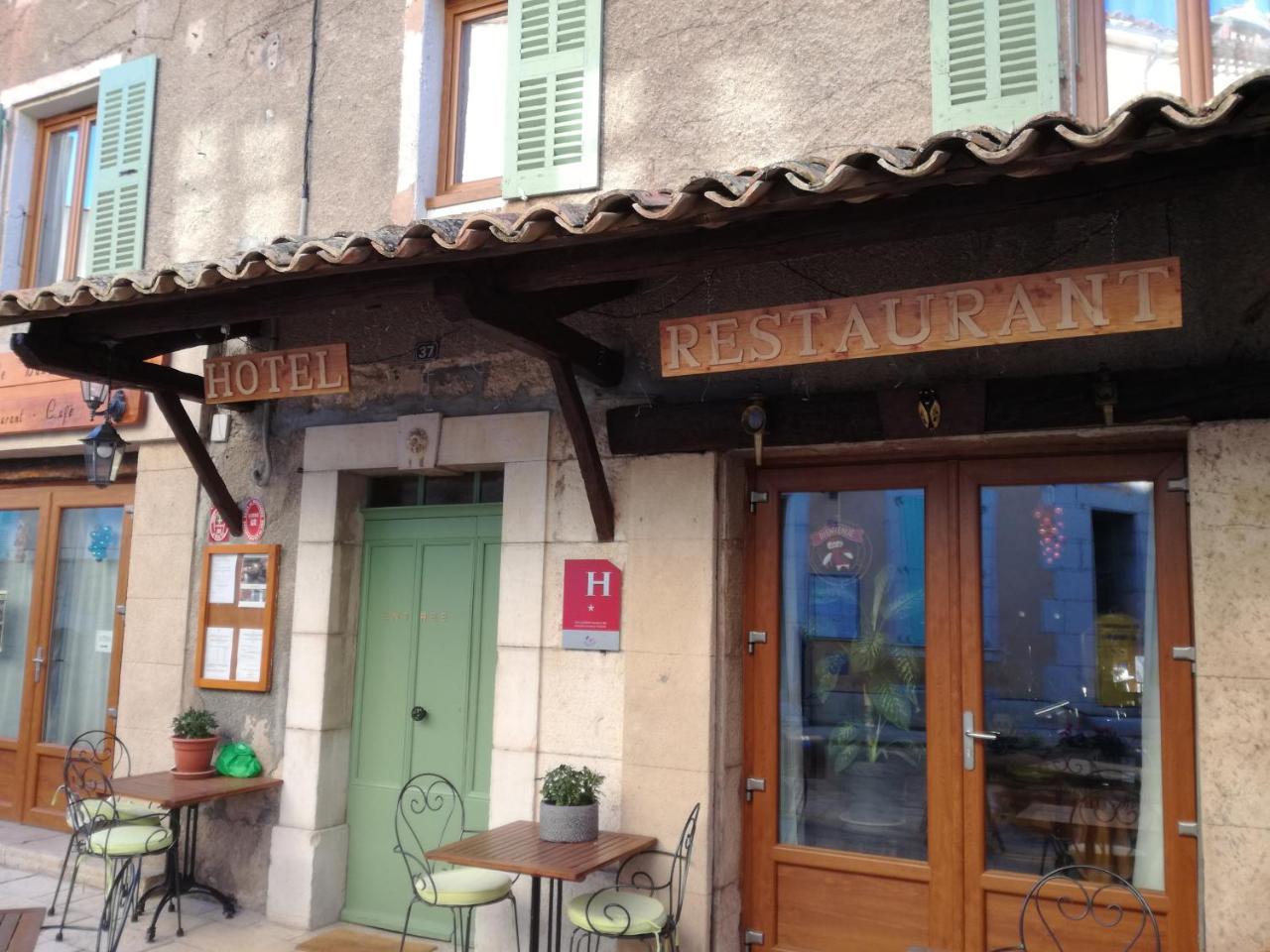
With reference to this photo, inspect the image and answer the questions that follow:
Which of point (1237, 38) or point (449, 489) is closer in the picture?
point (1237, 38)

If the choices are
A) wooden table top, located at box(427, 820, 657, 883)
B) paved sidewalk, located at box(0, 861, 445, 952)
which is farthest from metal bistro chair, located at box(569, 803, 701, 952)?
paved sidewalk, located at box(0, 861, 445, 952)

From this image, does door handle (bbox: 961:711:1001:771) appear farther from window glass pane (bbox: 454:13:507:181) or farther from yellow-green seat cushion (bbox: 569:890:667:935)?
window glass pane (bbox: 454:13:507:181)

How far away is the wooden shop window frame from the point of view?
564 centimetres

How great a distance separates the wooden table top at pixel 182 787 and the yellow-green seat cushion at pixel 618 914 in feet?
6.67

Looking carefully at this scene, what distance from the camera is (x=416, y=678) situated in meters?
5.46

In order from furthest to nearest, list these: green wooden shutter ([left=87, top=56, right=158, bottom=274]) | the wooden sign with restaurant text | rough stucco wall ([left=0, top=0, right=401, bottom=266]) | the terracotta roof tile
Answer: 1. green wooden shutter ([left=87, top=56, right=158, bottom=274])
2. the wooden sign with restaurant text
3. rough stucco wall ([left=0, top=0, right=401, bottom=266])
4. the terracotta roof tile

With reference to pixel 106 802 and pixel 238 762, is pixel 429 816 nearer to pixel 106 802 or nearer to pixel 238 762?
pixel 238 762

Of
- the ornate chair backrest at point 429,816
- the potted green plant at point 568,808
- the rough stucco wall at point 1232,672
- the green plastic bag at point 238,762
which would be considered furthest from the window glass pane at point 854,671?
the green plastic bag at point 238,762

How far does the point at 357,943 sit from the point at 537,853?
160 centimetres

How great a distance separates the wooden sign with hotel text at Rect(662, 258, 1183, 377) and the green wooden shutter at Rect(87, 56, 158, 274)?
4.42 metres

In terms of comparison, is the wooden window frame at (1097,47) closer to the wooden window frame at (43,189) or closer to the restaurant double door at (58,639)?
the restaurant double door at (58,639)

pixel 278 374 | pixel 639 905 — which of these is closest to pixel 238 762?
pixel 278 374

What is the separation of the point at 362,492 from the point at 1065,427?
3636 mm

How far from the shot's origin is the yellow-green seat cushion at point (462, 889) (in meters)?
4.20
